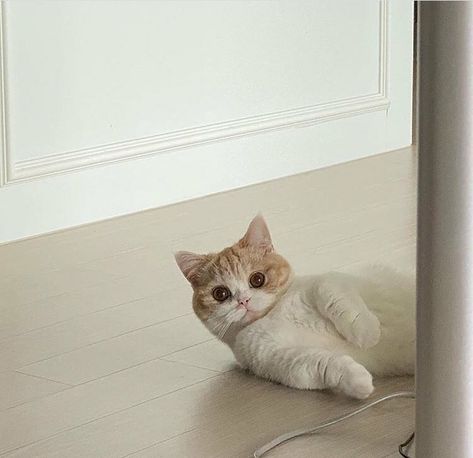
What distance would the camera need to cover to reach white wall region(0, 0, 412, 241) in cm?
255

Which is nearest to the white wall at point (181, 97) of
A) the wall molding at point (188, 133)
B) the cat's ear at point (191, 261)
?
the wall molding at point (188, 133)

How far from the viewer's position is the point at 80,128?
2672 mm

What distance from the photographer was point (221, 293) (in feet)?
5.48

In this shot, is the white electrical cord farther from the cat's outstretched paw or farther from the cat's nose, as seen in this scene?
the cat's nose

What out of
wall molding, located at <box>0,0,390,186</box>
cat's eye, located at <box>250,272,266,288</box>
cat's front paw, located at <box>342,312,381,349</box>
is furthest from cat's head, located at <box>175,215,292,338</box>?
wall molding, located at <box>0,0,390,186</box>

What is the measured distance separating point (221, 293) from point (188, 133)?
4.27 ft

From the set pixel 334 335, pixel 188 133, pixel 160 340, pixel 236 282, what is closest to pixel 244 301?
pixel 236 282

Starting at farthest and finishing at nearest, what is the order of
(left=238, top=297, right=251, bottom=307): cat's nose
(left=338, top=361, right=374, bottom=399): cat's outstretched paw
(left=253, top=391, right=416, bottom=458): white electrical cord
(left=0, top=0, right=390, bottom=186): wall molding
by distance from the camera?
(left=0, top=0, right=390, bottom=186): wall molding < (left=238, top=297, right=251, bottom=307): cat's nose < (left=338, top=361, right=374, bottom=399): cat's outstretched paw < (left=253, top=391, right=416, bottom=458): white electrical cord

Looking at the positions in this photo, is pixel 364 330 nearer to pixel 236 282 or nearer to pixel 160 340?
pixel 236 282

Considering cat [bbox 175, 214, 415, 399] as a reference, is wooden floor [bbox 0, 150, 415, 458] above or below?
below

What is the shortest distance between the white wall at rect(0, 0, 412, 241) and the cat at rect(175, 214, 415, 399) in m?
0.99

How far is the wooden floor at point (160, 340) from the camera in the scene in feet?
4.75

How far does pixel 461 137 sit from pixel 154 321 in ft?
3.24

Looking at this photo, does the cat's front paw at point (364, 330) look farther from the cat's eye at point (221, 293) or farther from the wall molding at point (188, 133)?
the wall molding at point (188, 133)
